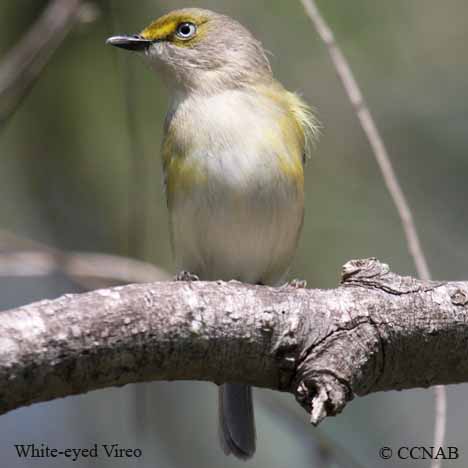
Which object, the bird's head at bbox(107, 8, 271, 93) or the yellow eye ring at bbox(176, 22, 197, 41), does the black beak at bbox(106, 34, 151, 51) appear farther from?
the yellow eye ring at bbox(176, 22, 197, 41)

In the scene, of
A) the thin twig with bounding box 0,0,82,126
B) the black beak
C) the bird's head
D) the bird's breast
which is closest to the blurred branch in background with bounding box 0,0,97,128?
the thin twig with bounding box 0,0,82,126

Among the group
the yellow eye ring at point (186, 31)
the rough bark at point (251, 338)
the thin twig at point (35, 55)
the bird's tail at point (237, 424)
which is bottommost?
the rough bark at point (251, 338)

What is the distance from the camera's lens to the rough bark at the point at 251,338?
2.25 meters

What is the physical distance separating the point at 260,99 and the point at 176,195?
2.19 ft

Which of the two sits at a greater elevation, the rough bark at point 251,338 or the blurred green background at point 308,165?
the blurred green background at point 308,165

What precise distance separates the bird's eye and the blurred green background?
29.0 inches

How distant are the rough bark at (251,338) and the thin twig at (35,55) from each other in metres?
1.69

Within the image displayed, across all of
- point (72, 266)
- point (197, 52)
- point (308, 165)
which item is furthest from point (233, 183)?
point (308, 165)

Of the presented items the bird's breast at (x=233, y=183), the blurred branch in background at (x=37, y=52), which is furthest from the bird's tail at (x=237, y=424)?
the blurred branch in background at (x=37, y=52)

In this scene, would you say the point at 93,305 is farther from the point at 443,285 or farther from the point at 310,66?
the point at 310,66

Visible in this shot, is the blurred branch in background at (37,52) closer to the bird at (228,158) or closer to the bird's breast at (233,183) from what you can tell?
the bird at (228,158)

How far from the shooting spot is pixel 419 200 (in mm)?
5555

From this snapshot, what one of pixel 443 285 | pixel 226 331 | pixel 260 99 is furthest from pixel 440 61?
pixel 226 331

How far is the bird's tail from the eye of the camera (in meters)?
3.94
